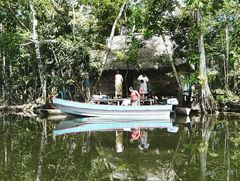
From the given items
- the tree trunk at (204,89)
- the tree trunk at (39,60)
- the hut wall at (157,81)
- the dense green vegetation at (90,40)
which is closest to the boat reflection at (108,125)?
the tree trunk at (204,89)

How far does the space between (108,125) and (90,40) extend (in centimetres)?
727

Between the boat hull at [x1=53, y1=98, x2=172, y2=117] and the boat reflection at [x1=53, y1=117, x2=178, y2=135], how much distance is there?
0.96 ft

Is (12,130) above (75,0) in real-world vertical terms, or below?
below

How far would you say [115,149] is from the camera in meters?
9.61

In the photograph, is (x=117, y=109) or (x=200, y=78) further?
(x=200, y=78)

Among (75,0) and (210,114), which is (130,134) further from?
(75,0)

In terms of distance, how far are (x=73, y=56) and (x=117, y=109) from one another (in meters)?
4.76

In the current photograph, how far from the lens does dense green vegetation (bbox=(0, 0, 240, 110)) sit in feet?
62.2

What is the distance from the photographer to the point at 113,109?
1667cm

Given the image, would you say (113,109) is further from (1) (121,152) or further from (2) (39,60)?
(1) (121,152)

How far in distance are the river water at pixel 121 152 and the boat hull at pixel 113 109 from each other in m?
1.86

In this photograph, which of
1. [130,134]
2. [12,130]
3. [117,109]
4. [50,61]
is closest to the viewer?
[130,134]

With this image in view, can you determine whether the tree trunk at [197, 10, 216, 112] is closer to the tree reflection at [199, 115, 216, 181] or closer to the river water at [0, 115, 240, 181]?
the tree reflection at [199, 115, 216, 181]

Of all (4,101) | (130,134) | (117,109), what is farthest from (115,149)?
(4,101)
